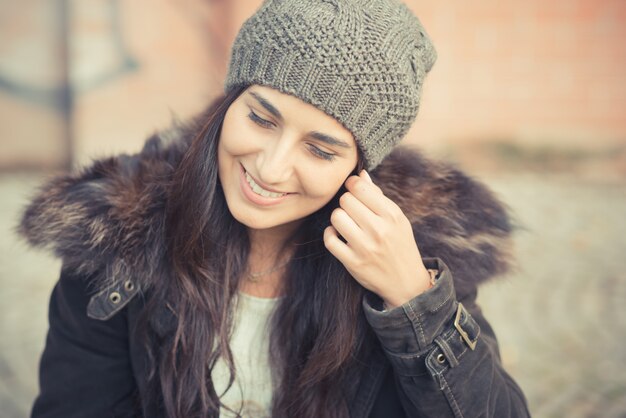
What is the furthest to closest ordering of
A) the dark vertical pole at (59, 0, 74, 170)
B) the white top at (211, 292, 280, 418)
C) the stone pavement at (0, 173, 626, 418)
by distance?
1. the dark vertical pole at (59, 0, 74, 170)
2. the stone pavement at (0, 173, 626, 418)
3. the white top at (211, 292, 280, 418)

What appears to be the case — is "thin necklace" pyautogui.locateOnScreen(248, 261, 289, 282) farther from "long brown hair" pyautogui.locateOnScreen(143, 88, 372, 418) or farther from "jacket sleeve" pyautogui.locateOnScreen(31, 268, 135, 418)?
"jacket sleeve" pyautogui.locateOnScreen(31, 268, 135, 418)

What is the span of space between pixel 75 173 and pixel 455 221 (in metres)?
1.17

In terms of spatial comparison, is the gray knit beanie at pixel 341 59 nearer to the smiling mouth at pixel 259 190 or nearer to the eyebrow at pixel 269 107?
the eyebrow at pixel 269 107

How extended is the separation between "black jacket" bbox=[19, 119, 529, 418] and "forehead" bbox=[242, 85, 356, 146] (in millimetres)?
373

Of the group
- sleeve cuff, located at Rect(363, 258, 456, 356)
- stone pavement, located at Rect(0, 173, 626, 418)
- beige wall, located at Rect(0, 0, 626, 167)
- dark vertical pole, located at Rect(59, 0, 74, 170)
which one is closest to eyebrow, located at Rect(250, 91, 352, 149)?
sleeve cuff, located at Rect(363, 258, 456, 356)

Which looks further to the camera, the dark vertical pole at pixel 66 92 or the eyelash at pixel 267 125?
the dark vertical pole at pixel 66 92

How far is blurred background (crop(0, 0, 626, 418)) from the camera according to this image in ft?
13.1

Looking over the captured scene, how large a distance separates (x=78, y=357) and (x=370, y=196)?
0.96m

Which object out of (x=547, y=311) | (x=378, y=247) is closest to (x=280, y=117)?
(x=378, y=247)

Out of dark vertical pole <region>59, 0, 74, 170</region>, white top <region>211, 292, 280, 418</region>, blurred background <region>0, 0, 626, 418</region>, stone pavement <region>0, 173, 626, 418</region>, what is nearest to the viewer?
white top <region>211, 292, 280, 418</region>

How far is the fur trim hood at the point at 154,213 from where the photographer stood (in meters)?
1.79

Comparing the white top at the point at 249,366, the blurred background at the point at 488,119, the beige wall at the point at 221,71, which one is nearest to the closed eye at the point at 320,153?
the white top at the point at 249,366

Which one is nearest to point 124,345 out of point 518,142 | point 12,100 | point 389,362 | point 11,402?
point 389,362

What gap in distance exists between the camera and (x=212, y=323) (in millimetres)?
1844
